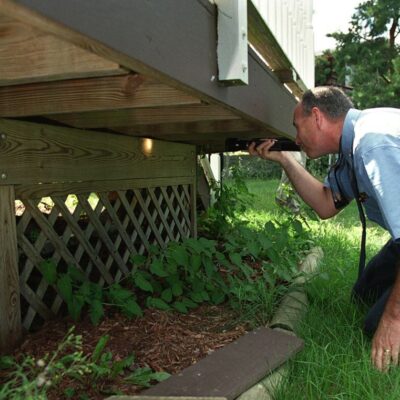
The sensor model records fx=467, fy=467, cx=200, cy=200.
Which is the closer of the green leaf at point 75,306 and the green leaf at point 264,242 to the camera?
the green leaf at point 75,306

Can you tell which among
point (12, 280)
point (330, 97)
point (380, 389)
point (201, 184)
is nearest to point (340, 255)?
point (201, 184)

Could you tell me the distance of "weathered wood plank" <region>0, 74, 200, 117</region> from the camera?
161 cm

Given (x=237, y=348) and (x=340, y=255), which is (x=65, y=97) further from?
(x=340, y=255)

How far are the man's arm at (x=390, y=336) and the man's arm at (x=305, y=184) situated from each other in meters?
1.02

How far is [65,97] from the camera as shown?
70.2 inches

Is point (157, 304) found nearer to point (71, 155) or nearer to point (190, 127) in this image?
point (71, 155)

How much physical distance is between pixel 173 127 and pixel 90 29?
1.89 meters

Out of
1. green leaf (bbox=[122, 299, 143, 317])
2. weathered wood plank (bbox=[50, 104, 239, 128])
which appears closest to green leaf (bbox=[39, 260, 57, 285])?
green leaf (bbox=[122, 299, 143, 317])

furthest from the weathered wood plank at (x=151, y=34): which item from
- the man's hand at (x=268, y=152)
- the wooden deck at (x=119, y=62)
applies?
the man's hand at (x=268, y=152)

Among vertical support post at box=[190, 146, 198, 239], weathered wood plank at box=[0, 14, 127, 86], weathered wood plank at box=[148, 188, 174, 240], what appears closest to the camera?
weathered wood plank at box=[0, 14, 127, 86]

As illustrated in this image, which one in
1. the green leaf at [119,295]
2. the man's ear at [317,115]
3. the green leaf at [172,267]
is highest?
the man's ear at [317,115]

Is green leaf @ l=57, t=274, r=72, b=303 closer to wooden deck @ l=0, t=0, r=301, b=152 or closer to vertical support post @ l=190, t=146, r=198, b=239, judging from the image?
wooden deck @ l=0, t=0, r=301, b=152

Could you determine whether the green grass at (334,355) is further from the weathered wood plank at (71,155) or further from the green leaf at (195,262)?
the weathered wood plank at (71,155)

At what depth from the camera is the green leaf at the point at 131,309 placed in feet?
7.51
